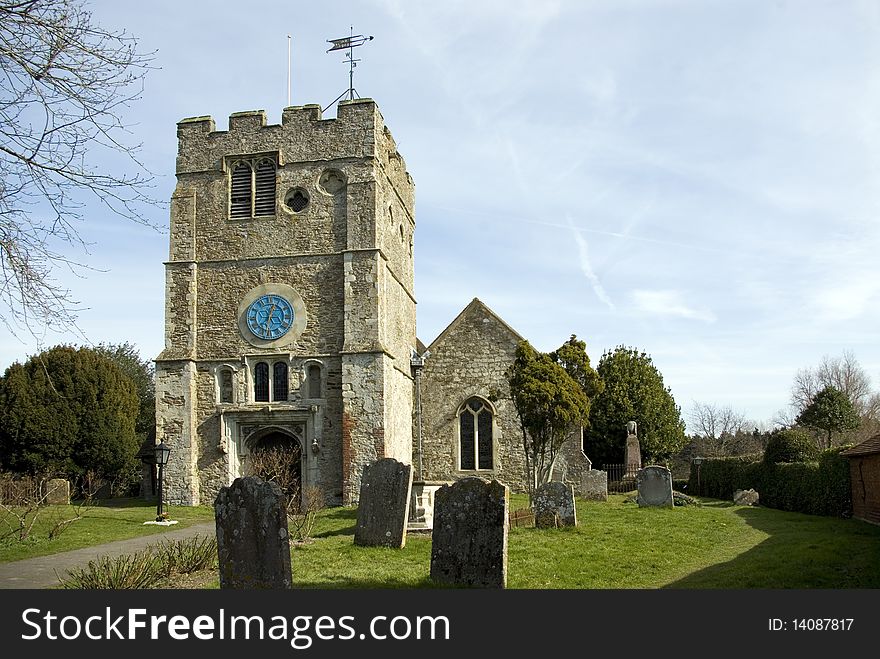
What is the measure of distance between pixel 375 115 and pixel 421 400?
31.7 feet

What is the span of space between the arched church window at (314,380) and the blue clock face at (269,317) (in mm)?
1413

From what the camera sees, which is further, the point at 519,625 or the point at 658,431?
the point at 658,431

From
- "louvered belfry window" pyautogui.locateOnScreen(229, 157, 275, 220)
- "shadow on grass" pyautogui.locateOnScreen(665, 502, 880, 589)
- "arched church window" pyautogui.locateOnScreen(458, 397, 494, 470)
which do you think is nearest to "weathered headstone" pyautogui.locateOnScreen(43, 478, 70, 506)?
"louvered belfry window" pyautogui.locateOnScreen(229, 157, 275, 220)

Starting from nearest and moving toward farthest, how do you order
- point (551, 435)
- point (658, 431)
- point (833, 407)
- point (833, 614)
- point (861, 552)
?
point (833, 614), point (861, 552), point (551, 435), point (833, 407), point (658, 431)

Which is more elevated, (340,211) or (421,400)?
(340,211)

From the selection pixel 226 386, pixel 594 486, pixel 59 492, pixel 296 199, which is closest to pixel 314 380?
pixel 226 386

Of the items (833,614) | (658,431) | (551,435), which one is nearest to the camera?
(833,614)

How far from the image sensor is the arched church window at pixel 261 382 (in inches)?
945

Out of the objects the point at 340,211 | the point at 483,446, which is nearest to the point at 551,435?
the point at 483,446

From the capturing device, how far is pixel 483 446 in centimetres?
2700

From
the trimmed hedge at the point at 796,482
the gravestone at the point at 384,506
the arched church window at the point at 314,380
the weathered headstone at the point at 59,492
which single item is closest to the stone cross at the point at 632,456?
the trimmed hedge at the point at 796,482

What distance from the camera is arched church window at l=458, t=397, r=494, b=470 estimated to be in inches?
1059

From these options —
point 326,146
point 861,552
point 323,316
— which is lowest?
point 861,552

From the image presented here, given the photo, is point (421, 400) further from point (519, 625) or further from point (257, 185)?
point (519, 625)
